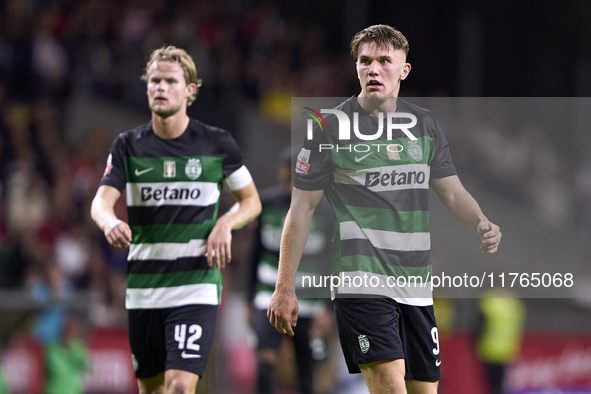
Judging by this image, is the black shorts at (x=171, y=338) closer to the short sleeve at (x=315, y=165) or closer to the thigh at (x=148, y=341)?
the thigh at (x=148, y=341)

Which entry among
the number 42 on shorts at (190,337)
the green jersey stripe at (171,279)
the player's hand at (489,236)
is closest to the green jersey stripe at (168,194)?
the green jersey stripe at (171,279)

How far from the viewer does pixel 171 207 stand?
17.7 feet

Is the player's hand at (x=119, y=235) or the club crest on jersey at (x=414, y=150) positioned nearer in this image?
the club crest on jersey at (x=414, y=150)

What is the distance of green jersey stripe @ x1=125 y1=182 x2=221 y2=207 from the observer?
5.40 m

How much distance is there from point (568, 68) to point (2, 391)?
13.4 m

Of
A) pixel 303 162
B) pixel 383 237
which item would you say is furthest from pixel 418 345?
pixel 303 162

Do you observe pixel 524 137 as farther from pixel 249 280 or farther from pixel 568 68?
pixel 249 280

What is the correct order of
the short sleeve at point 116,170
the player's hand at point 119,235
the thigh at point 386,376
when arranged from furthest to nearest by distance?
the short sleeve at point 116,170 → the player's hand at point 119,235 → the thigh at point 386,376

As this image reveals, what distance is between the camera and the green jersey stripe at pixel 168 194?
5402 millimetres

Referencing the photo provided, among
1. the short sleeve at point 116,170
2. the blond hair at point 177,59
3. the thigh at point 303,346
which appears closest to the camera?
the short sleeve at point 116,170

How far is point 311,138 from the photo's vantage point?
455 centimetres

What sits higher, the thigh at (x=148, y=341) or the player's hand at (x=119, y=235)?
the player's hand at (x=119, y=235)

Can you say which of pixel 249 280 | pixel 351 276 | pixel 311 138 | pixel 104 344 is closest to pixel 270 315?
pixel 351 276

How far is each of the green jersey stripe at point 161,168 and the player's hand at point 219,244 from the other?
0.44m
